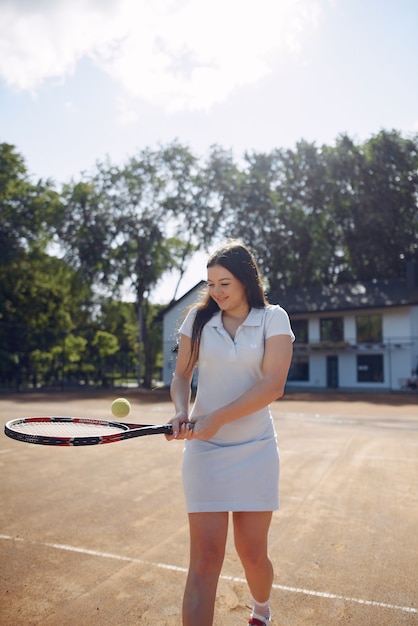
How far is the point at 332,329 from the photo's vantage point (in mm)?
36594

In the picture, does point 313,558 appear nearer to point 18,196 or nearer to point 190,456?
point 190,456

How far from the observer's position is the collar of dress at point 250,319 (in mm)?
2672

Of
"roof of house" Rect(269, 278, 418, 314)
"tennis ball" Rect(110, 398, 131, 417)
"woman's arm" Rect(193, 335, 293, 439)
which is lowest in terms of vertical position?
"tennis ball" Rect(110, 398, 131, 417)

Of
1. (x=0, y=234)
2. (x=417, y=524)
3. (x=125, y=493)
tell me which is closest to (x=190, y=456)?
(x=417, y=524)

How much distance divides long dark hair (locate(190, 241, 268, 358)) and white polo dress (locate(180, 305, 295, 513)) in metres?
0.05

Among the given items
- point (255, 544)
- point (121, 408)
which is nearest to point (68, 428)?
point (121, 408)

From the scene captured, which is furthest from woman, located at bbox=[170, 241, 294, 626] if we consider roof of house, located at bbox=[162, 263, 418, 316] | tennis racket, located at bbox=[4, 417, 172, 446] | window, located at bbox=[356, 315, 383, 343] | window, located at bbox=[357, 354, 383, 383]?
window, located at bbox=[356, 315, 383, 343]

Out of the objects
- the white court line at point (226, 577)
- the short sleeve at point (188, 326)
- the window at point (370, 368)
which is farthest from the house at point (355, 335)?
the short sleeve at point (188, 326)

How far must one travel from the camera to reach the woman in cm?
248

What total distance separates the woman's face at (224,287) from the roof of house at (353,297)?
31.6 meters

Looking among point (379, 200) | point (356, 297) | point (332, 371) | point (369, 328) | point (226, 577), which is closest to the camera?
point (226, 577)

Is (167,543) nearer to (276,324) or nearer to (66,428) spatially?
(66,428)

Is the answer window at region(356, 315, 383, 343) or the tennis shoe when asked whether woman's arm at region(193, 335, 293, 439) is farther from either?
window at region(356, 315, 383, 343)

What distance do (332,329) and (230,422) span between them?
115ft
